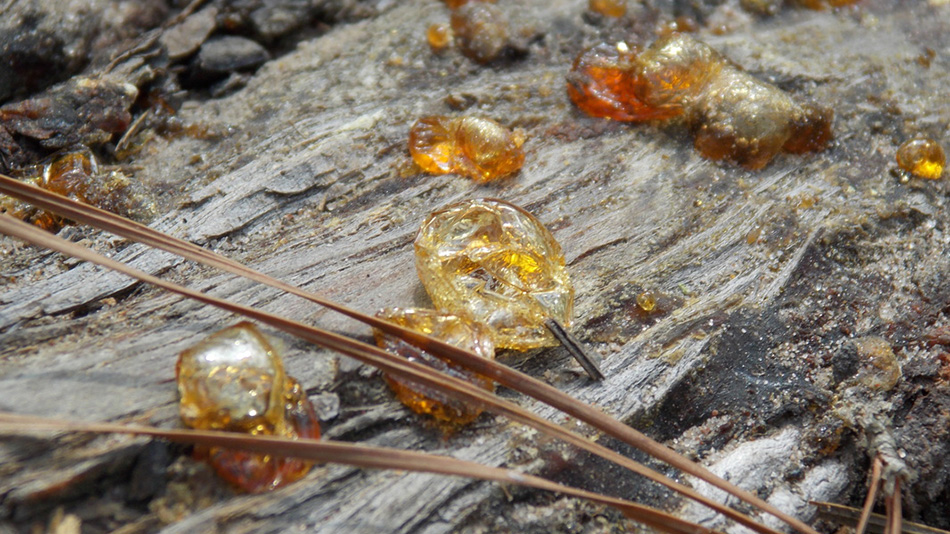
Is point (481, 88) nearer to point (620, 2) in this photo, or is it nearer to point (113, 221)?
point (620, 2)

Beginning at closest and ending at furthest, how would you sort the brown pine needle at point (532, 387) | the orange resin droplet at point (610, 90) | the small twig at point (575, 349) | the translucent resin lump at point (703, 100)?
the brown pine needle at point (532, 387)
the small twig at point (575, 349)
the translucent resin lump at point (703, 100)
the orange resin droplet at point (610, 90)

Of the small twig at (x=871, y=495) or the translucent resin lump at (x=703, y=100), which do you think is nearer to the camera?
the small twig at (x=871, y=495)

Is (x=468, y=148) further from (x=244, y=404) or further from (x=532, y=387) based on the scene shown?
(x=244, y=404)

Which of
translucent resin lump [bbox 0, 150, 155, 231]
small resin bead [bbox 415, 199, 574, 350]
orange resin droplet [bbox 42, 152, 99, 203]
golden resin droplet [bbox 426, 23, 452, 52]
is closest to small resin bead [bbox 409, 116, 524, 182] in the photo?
small resin bead [bbox 415, 199, 574, 350]

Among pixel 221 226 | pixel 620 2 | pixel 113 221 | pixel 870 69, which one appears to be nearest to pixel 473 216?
pixel 221 226

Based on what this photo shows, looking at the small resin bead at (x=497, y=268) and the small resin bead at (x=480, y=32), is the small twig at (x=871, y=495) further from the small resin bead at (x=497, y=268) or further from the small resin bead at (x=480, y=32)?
the small resin bead at (x=480, y=32)

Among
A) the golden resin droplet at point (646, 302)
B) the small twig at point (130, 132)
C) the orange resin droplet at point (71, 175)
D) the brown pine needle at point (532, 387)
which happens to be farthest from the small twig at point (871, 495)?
the small twig at point (130, 132)
